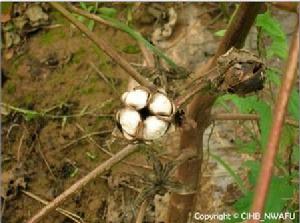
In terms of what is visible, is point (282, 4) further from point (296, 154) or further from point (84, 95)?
point (84, 95)

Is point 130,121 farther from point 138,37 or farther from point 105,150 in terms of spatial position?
point 105,150

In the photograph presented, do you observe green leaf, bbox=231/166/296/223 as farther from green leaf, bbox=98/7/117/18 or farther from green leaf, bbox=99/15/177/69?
green leaf, bbox=98/7/117/18

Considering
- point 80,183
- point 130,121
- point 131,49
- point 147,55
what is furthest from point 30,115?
point 130,121

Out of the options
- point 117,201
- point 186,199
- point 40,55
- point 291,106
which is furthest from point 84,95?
point 291,106

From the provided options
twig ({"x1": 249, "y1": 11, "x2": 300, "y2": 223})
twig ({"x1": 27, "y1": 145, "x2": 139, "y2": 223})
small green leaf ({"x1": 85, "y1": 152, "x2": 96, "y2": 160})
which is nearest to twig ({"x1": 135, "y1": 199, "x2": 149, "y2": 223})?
twig ({"x1": 27, "y1": 145, "x2": 139, "y2": 223})

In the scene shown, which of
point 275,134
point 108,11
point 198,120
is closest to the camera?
point 275,134

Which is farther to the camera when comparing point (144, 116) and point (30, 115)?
point (30, 115)

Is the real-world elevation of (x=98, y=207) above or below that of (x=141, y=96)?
below
